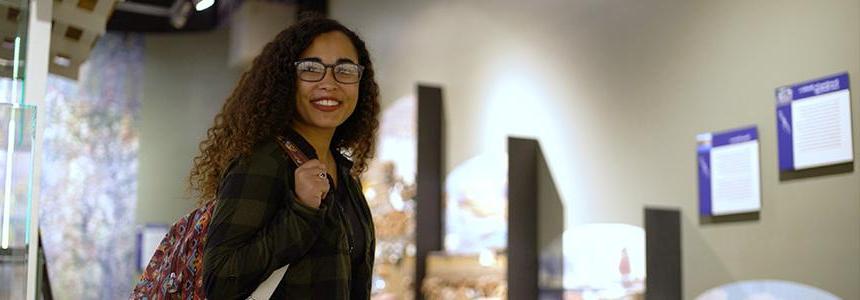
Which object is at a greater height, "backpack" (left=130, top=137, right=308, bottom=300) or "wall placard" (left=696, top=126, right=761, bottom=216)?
"wall placard" (left=696, top=126, right=761, bottom=216)

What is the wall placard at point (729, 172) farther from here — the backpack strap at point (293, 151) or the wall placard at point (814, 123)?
the backpack strap at point (293, 151)

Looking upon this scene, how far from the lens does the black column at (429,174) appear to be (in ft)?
17.7

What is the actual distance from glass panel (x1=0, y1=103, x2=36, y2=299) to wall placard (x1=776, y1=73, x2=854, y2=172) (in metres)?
2.18

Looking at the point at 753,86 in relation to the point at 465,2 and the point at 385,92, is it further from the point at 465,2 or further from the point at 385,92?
the point at 385,92

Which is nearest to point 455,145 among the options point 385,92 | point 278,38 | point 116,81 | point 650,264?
point 385,92

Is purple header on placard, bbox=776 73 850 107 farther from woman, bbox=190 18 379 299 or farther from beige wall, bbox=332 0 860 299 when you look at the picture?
woman, bbox=190 18 379 299

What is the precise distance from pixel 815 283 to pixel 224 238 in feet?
7.02

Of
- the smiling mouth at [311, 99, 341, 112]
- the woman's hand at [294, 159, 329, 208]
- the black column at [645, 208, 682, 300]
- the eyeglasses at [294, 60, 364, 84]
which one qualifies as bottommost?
the black column at [645, 208, 682, 300]

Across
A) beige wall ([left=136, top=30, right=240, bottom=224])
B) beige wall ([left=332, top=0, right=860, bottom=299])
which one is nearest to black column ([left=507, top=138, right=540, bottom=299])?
Answer: beige wall ([left=332, top=0, right=860, bottom=299])

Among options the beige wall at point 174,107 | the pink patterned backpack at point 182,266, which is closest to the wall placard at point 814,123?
the pink patterned backpack at point 182,266

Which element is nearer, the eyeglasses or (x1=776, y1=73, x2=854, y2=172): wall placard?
the eyeglasses

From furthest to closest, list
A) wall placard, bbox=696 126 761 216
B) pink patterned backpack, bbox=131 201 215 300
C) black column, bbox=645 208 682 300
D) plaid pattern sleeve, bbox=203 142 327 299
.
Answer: black column, bbox=645 208 682 300, wall placard, bbox=696 126 761 216, pink patterned backpack, bbox=131 201 215 300, plaid pattern sleeve, bbox=203 142 327 299

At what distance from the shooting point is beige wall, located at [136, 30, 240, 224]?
870 centimetres

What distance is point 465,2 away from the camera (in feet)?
18.2
